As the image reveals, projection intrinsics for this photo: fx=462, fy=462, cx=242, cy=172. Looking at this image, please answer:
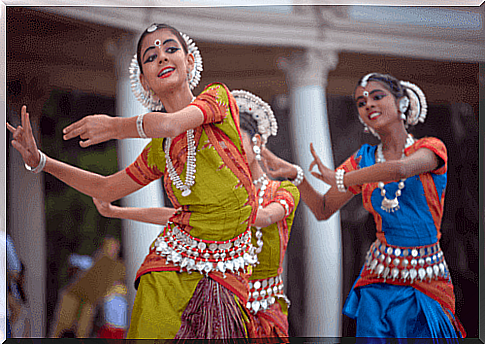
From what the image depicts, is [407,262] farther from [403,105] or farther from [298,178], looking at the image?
[403,105]

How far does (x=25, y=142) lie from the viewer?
109 inches

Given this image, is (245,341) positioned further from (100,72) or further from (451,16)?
(451,16)

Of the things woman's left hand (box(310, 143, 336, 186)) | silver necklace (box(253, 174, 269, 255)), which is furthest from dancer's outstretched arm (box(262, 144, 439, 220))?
silver necklace (box(253, 174, 269, 255))

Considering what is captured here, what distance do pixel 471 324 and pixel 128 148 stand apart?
238 cm

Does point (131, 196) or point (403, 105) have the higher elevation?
point (403, 105)

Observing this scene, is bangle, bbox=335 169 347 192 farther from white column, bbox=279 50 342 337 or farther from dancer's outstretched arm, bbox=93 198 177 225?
dancer's outstretched arm, bbox=93 198 177 225

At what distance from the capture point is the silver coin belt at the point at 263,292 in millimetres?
2689

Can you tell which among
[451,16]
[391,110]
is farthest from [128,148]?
[451,16]

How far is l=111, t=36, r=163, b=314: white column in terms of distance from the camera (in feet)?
9.07

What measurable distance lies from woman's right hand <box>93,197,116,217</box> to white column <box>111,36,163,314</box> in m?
0.08

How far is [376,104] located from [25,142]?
2.13 m

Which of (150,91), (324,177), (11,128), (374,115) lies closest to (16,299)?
(11,128)

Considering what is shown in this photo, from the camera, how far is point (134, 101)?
2.78m

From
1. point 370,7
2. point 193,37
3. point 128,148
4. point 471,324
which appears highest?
point 370,7
